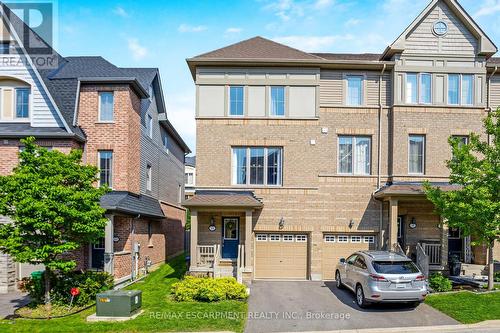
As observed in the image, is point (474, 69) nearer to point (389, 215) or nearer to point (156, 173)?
point (389, 215)

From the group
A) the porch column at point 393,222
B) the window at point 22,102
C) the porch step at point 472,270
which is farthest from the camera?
the window at point 22,102

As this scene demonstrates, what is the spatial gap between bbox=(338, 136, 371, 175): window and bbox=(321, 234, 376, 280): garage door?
302cm

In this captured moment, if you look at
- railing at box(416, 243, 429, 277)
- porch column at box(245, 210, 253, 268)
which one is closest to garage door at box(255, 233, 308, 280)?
porch column at box(245, 210, 253, 268)

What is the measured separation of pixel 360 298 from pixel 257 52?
1170 centimetres

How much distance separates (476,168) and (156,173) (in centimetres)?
1644

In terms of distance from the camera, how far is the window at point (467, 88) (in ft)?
60.5

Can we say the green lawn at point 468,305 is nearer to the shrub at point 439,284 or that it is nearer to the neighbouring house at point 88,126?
the shrub at point 439,284

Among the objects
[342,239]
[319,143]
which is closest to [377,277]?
[342,239]

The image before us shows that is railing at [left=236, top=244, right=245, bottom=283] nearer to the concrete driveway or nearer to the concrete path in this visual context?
the concrete driveway

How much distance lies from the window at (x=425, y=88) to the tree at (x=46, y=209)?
1460 centimetres

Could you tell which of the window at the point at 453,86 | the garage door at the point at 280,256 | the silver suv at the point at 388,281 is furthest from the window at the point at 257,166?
the window at the point at 453,86

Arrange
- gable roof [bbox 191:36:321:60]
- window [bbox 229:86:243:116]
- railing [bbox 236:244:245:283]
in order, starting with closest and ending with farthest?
railing [bbox 236:244:245:283], gable roof [bbox 191:36:321:60], window [bbox 229:86:243:116]

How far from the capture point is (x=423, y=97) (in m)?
18.5

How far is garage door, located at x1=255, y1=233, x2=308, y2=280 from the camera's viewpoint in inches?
720
